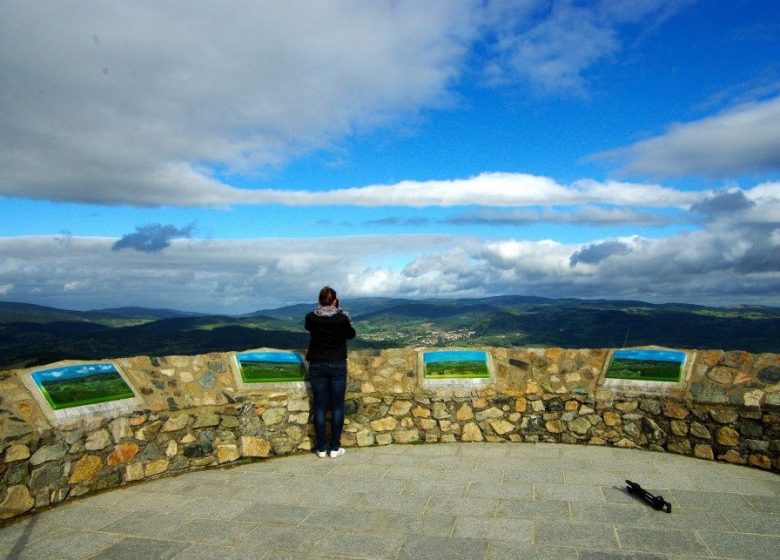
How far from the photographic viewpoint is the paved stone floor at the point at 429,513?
17.0ft

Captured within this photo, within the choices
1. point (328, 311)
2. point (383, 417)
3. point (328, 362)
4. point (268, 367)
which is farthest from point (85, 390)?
point (383, 417)

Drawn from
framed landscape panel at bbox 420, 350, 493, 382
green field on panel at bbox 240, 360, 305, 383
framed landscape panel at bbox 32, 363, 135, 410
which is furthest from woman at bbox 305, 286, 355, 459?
framed landscape panel at bbox 32, 363, 135, 410

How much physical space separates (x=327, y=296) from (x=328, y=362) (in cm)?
116

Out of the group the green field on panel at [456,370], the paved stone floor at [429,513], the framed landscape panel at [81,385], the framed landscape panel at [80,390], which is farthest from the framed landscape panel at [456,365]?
the framed landscape panel at [81,385]

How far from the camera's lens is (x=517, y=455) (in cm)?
860

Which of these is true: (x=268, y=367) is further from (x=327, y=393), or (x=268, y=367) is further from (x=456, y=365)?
(x=456, y=365)

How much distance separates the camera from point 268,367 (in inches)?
370

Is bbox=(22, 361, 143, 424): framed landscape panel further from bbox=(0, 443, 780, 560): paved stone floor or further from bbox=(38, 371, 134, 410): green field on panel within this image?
bbox=(0, 443, 780, 560): paved stone floor

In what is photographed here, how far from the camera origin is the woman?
855cm

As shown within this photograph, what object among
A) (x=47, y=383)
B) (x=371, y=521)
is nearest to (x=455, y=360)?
(x=371, y=521)

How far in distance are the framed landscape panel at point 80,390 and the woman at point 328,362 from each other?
286cm

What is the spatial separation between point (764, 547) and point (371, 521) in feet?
13.7

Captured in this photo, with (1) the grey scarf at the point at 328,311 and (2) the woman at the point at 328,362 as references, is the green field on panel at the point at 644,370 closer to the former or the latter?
(2) the woman at the point at 328,362

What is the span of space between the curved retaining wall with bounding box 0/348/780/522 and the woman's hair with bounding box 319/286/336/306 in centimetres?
174
